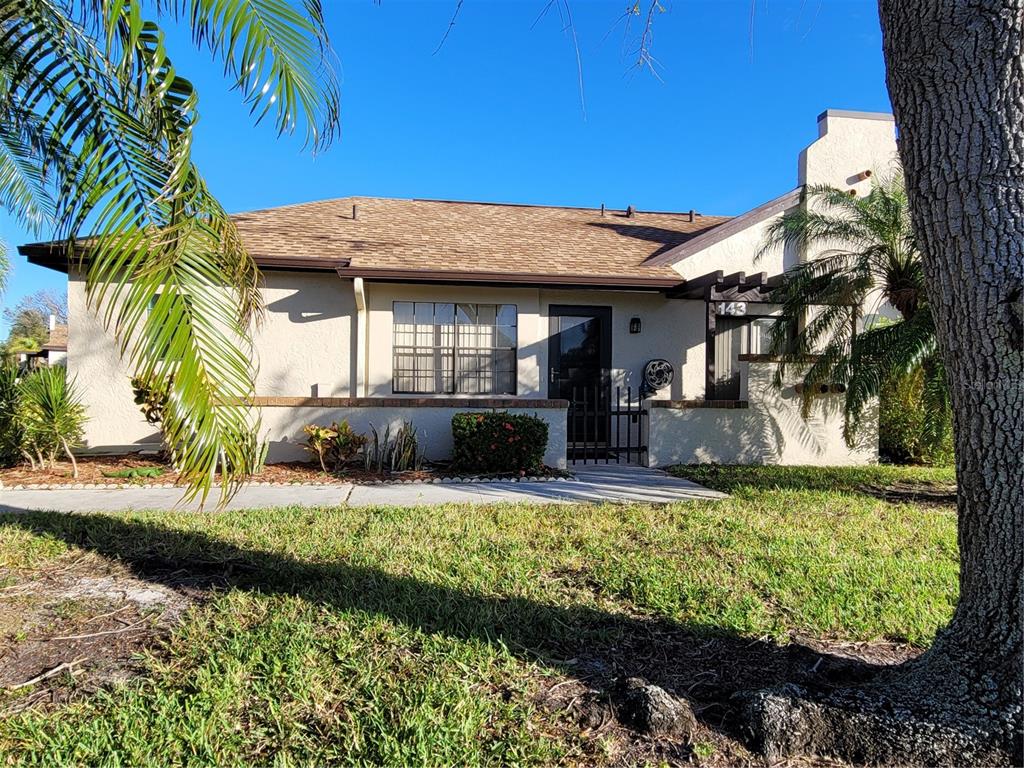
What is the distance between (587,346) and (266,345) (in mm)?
5923

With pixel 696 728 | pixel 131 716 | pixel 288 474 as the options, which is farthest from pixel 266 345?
pixel 696 728

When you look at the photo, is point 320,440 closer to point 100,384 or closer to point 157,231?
point 100,384

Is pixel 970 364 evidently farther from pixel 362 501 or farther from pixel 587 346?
pixel 587 346

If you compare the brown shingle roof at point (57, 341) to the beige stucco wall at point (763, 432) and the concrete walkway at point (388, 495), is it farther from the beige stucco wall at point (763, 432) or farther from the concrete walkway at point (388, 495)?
the beige stucco wall at point (763, 432)

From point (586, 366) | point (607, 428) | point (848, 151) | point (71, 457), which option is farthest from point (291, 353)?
point (848, 151)

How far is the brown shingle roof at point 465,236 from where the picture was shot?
1005cm

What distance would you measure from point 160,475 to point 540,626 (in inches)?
274

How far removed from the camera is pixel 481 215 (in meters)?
13.6

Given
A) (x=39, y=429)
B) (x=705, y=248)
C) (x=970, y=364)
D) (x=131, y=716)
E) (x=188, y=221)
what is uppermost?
(x=705, y=248)

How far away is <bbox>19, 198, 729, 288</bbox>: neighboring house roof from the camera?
31.7 feet

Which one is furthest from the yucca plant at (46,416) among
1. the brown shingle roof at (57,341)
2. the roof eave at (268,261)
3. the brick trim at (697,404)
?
the brown shingle roof at (57,341)

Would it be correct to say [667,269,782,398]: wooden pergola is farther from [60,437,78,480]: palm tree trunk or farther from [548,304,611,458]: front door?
[60,437,78,480]: palm tree trunk

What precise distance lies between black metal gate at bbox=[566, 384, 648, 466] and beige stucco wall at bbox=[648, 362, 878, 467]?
1.68 feet

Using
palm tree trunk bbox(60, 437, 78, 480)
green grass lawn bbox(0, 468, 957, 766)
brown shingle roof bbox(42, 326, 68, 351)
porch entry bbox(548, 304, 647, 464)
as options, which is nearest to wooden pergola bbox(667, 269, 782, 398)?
porch entry bbox(548, 304, 647, 464)
